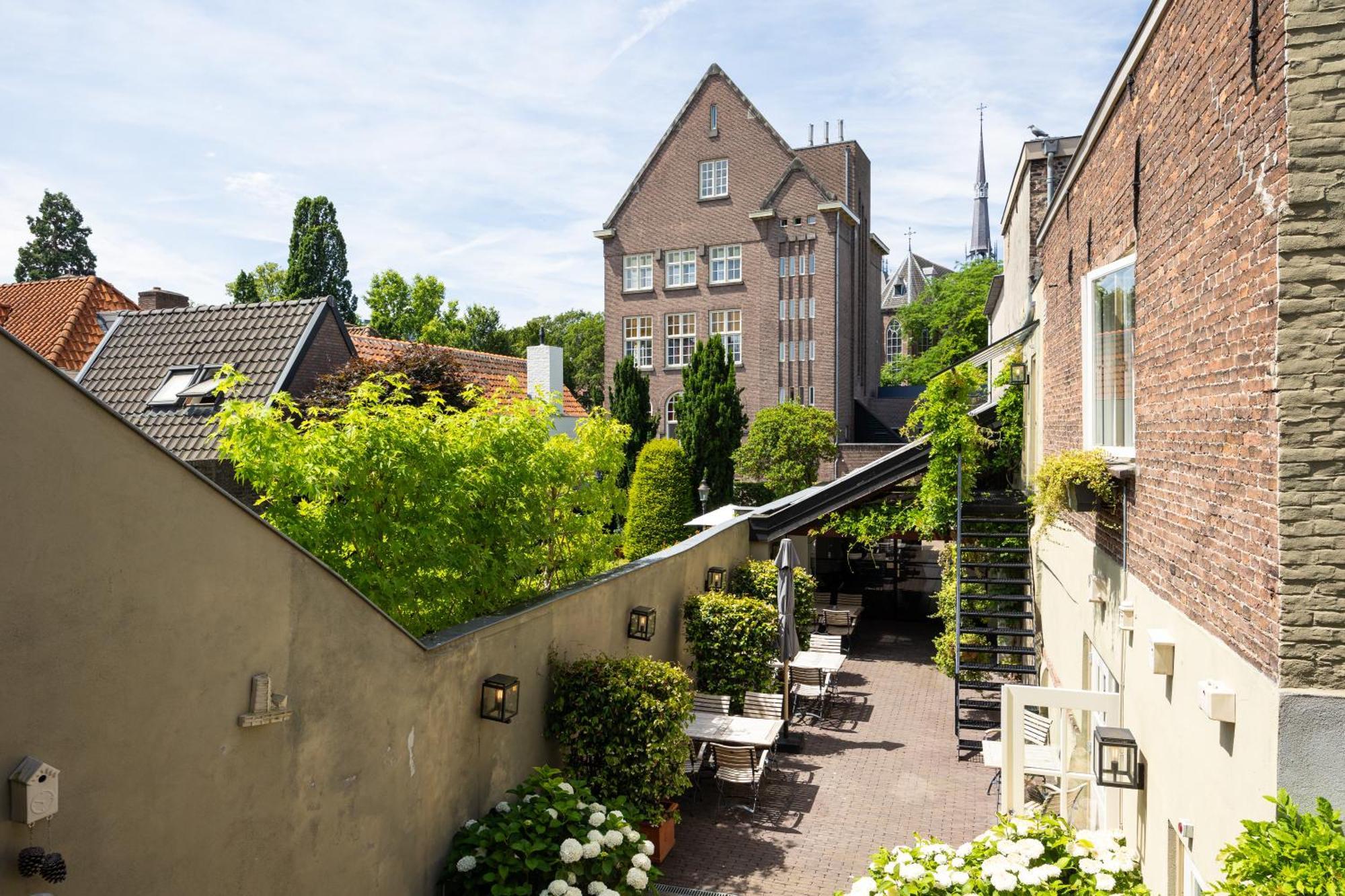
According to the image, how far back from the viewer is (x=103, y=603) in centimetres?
361

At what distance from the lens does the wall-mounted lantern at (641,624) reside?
32.1 feet

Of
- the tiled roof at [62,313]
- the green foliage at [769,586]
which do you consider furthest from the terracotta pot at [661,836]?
the tiled roof at [62,313]

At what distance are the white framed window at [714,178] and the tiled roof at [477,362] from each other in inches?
479

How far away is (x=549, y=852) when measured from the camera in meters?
6.18

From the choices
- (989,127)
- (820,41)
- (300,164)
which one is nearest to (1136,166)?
(820,41)

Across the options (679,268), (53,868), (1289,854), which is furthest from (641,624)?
(679,268)

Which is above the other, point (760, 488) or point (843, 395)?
point (843, 395)

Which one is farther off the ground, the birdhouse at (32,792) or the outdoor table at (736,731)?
the birdhouse at (32,792)

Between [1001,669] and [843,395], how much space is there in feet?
79.1

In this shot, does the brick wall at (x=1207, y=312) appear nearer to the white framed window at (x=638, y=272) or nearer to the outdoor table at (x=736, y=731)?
the outdoor table at (x=736, y=731)

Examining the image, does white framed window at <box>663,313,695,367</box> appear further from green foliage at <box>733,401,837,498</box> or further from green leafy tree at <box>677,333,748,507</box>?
green leafy tree at <box>677,333,748,507</box>

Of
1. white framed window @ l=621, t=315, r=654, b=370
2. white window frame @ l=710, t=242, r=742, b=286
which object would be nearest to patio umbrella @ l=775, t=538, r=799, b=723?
white window frame @ l=710, t=242, r=742, b=286

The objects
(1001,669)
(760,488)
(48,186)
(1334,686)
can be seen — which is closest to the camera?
(1334,686)

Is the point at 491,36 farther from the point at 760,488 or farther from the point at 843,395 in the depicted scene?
the point at 843,395
